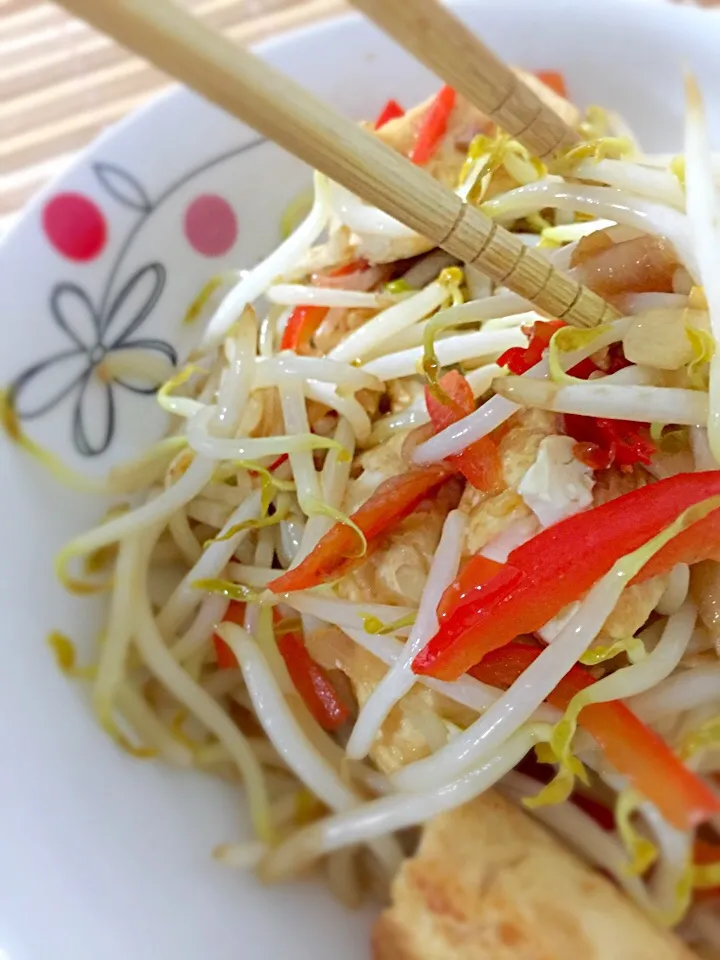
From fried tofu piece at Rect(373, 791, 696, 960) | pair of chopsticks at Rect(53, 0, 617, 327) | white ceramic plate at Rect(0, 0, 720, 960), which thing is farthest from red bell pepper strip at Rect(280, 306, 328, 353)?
fried tofu piece at Rect(373, 791, 696, 960)

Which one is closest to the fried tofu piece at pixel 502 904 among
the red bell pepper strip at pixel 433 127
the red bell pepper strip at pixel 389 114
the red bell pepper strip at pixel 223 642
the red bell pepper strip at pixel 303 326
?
the red bell pepper strip at pixel 223 642

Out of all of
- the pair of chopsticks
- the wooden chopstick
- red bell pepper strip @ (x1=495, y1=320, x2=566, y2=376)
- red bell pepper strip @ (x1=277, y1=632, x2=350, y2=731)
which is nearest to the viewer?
the pair of chopsticks

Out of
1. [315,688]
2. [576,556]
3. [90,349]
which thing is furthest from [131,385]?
[576,556]

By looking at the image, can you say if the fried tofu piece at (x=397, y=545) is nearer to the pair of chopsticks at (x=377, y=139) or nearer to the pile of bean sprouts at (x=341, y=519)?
the pile of bean sprouts at (x=341, y=519)

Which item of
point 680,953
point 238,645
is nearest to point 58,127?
point 238,645

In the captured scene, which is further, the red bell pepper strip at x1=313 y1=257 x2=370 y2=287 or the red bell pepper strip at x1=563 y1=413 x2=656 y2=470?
the red bell pepper strip at x1=313 y1=257 x2=370 y2=287

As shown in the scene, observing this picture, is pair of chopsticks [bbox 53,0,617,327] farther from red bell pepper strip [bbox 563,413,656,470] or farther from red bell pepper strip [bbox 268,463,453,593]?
red bell pepper strip [bbox 268,463,453,593]

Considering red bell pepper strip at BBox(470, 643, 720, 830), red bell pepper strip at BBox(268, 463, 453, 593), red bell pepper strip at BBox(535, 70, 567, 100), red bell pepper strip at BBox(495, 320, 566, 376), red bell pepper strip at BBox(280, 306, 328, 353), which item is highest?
red bell pepper strip at BBox(535, 70, 567, 100)

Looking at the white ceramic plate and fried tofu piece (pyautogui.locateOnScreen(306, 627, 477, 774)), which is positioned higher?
the white ceramic plate
